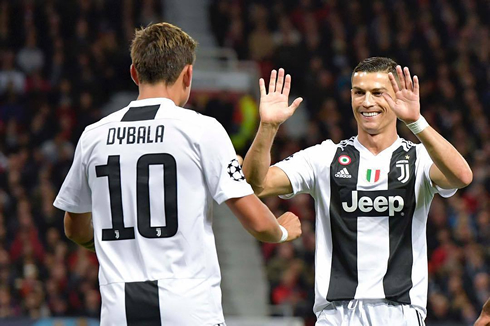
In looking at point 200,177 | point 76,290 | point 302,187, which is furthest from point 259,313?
point 200,177

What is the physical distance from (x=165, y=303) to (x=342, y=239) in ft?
5.56

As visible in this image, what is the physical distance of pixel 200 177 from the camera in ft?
13.3

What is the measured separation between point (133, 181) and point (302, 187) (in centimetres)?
177

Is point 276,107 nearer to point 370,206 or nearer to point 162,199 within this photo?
point 370,206

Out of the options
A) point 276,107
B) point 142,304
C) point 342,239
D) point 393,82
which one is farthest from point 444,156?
point 142,304

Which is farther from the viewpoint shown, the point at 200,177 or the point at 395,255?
the point at 395,255

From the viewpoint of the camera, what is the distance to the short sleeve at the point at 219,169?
4.02 metres

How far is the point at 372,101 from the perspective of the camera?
5426 millimetres

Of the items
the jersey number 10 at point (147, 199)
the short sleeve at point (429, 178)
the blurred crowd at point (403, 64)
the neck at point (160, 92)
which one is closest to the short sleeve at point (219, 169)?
the jersey number 10 at point (147, 199)

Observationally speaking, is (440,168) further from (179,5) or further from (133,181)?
(179,5)

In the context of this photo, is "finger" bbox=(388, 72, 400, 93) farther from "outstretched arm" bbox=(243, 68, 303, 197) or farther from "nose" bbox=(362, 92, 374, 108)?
"outstretched arm" bbox=(243, 68, 303, 197)

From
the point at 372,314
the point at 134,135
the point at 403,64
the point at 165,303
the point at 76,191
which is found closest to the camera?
the point at 165,303

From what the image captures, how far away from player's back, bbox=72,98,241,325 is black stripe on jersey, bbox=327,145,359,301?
138 cm

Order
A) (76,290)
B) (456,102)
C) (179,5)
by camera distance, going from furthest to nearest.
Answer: (179,5)
(456,102)
(76,290)
